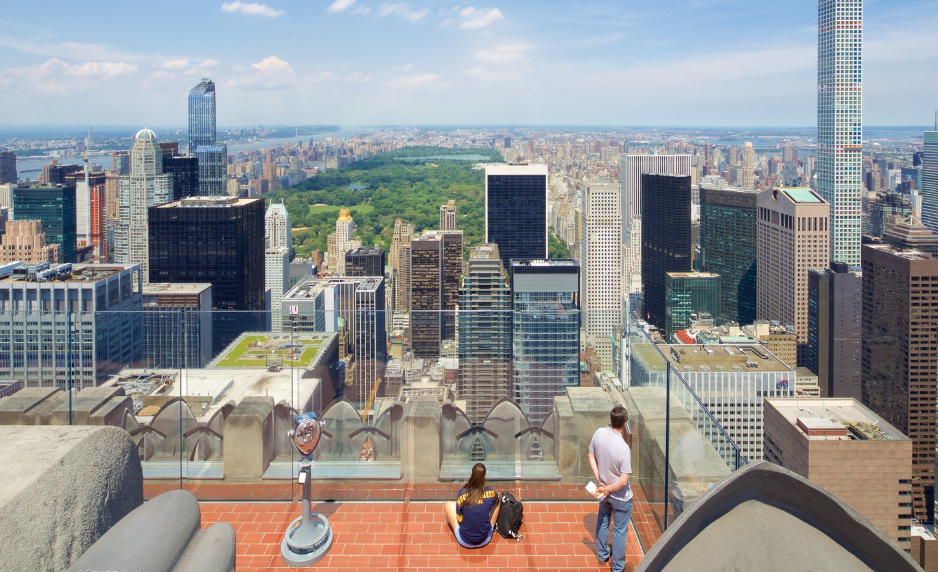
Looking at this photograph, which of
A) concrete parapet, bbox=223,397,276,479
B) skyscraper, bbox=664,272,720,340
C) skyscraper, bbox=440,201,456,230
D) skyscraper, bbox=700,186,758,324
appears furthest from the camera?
skyscraper, bbox=440,201,456,230

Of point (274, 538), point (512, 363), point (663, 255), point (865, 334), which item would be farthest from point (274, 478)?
point (663, 255)

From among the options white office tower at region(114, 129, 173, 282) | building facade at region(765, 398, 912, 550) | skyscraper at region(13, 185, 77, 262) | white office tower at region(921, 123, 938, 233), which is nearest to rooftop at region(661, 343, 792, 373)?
building facade at region(765, 398, 912, 550)

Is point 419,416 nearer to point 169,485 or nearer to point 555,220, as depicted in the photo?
point 169,485

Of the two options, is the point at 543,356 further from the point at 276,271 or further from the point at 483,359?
the point at 276,271

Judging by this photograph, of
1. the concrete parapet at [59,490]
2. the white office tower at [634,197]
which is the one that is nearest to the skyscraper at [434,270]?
the white office tower at [634,197]

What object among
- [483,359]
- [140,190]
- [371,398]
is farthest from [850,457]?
[140,190]

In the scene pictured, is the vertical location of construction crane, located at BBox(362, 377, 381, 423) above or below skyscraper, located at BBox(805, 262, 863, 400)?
above

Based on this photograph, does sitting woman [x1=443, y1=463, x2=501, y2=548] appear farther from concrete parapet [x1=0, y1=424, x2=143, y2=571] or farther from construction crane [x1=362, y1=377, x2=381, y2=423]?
concrete parapet [x1=0, y1=424, x2=143, y2=571]
